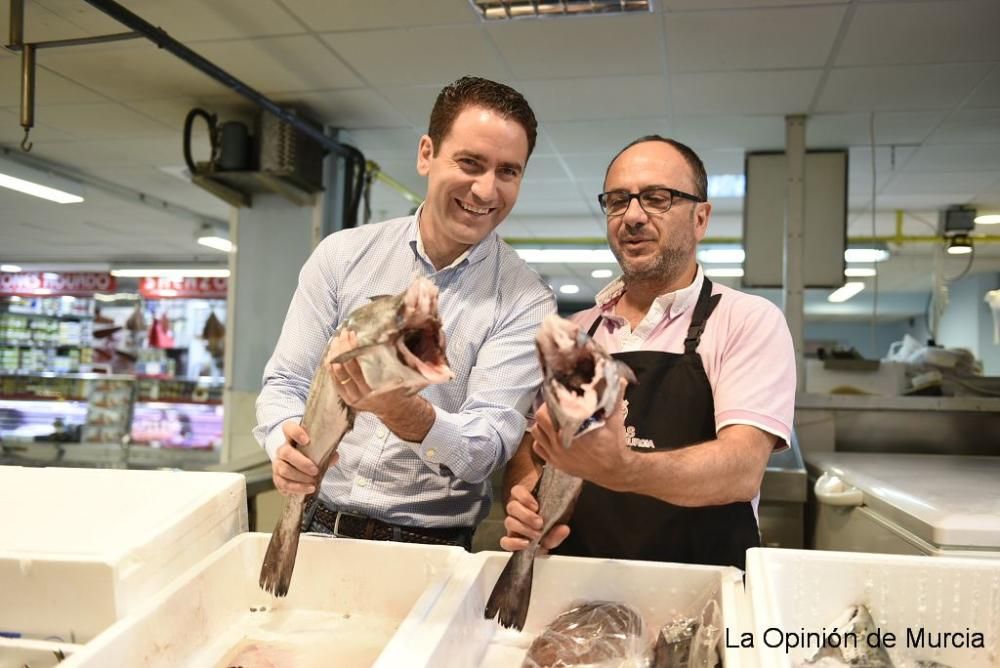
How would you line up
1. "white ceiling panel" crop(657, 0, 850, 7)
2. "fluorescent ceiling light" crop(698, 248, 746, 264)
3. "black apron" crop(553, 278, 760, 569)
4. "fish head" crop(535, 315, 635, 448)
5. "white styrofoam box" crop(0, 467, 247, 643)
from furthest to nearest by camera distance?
1. "fluorescent ceiling light" crop(698, 248, 746, 264)
2. "white ceiling panel" crop(657, 0, 850, 7)
3. "black apron" crop(553, 278, 760, 569)
4. "white styrofoam box" crop(0, 467, 247, 643)
5. "fish head" crop(535, 315, 635, 448)

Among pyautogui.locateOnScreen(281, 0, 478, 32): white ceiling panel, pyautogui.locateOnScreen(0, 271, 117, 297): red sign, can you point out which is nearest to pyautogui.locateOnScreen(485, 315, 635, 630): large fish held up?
pyautogui.locateOnScreen(281, 0, 478, 32): white ceiling panel

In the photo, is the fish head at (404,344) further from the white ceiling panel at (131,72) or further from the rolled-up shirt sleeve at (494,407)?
the white ceiling panel at (131,72)

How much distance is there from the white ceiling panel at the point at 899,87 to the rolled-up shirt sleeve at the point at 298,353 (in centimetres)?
362

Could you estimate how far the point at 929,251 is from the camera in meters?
9.80

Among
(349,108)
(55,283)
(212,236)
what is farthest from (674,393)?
(55,283)

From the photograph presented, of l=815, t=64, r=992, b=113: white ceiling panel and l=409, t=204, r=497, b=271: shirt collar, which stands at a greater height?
l=815, t=64, r=992, b=113: white ceiling panel

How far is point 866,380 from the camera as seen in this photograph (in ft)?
15.9

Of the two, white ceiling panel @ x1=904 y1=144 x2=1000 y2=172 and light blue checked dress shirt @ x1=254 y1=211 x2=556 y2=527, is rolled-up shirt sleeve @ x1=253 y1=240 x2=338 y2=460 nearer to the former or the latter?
light blue checked dress shirt @ x1=254 y1=211 x2=556 y2=527

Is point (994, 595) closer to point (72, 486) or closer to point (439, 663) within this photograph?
point (439, 663)

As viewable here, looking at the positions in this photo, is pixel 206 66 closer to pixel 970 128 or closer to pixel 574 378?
pixel 574 378

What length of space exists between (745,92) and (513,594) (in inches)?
159

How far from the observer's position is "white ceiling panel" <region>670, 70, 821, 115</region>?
427 cm

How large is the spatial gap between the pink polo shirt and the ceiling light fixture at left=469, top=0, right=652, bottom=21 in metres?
2.02

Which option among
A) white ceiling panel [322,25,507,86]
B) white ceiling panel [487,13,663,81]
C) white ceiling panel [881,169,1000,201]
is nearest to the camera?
white ceiling panel [487,13,663,81]
